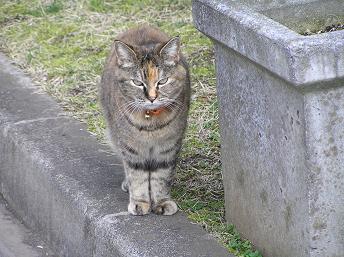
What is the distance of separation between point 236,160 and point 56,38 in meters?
3.11

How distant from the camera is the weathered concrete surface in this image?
3.45 metres

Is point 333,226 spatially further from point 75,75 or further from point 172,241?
point 75,75

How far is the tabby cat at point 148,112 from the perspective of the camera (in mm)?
4504

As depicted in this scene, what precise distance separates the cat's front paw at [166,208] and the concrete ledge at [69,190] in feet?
0.12

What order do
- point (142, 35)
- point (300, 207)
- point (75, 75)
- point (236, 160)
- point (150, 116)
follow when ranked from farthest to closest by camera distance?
point (75, 75) < point (142, 35) < point (150, 116) < point (236, 160) < point (300, 207)

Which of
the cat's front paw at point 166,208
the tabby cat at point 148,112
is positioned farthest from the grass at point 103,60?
the tabby cat at point 148,112

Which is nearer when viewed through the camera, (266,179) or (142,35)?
(266,179)

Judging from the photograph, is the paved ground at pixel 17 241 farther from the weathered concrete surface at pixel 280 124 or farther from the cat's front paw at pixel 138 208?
the weathered concrete surface at pixel 280 124

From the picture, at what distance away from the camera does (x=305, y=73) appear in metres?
3.37

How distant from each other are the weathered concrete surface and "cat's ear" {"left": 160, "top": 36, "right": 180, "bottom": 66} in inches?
11.7

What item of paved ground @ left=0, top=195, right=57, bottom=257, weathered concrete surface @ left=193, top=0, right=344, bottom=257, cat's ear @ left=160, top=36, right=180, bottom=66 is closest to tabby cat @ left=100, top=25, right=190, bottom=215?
cat's ear @ left=160, top=36, right=180, bottom=66

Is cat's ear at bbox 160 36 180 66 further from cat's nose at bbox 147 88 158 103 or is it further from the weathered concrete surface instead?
the weathered concrete surface

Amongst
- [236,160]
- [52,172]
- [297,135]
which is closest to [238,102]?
[236,160]

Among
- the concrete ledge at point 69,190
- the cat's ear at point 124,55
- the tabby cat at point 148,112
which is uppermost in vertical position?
the cat's ear at point 124,55
